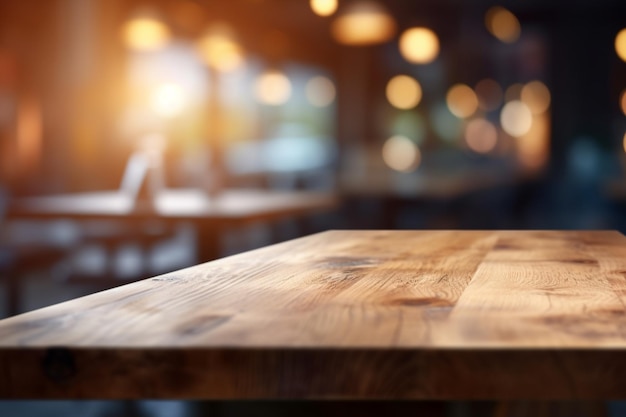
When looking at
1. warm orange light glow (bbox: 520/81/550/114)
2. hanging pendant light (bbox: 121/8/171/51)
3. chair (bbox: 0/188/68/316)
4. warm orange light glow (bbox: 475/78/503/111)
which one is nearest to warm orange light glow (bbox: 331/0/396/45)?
hanging pendant light (bbox: 121/8/171/51)

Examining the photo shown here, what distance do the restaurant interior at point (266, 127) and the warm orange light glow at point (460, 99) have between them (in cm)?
5

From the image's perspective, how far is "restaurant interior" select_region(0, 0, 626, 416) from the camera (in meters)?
4.28

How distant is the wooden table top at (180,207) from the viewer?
3.68 metres

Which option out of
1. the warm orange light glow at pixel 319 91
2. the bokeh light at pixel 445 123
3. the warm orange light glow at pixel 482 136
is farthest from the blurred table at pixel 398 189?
the warm orange light glow at pixel 482 136

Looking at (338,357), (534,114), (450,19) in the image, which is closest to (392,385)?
(338,357)

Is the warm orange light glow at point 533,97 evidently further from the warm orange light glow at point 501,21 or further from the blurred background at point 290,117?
the warm orange light glow at point 501,21

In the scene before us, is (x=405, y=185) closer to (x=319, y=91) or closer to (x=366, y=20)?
(x=366, y=20)

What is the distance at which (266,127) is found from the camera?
16266 mm

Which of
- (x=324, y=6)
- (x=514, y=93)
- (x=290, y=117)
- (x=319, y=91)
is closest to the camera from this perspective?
(x=324, y=6)

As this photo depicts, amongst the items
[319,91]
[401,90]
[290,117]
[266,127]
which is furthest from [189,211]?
[319,91]

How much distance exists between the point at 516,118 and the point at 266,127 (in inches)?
444

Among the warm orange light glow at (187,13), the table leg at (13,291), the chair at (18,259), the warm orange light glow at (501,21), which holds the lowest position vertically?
the table leg at (13,291)

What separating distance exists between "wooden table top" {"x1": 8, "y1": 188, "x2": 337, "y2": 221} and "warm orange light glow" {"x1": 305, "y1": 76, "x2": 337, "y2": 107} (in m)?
14.8

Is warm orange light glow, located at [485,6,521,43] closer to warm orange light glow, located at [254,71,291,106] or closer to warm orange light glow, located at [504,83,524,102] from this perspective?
warm orange light glow, located at [254,71,291,106]
